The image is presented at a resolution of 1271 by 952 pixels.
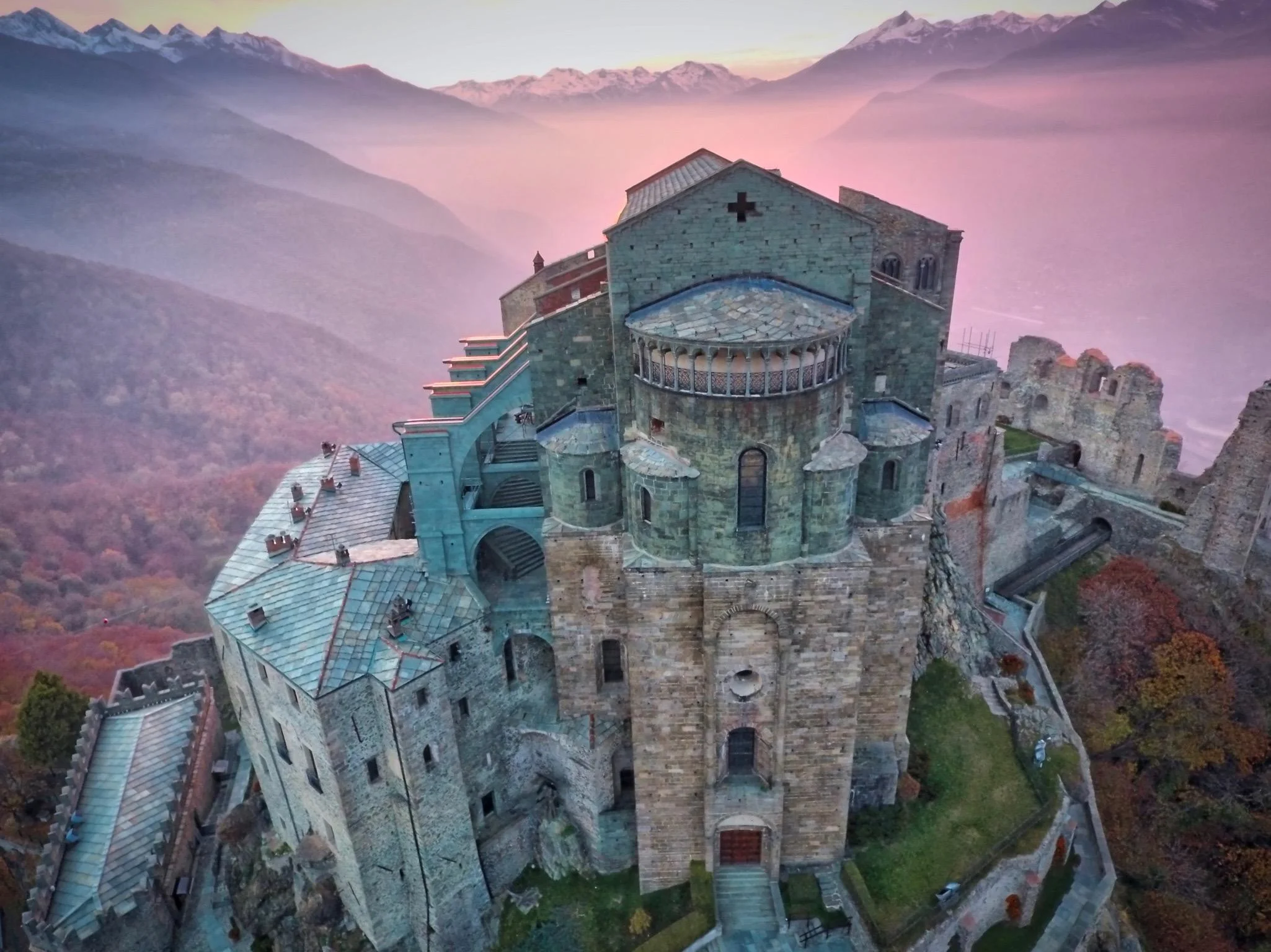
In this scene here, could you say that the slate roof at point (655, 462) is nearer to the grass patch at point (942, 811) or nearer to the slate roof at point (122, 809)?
the grass patch at point (942, 811)

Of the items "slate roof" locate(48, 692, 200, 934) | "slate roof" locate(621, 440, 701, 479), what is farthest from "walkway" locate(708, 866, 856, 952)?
"slate roof" locate(48, 692, 200, 934)

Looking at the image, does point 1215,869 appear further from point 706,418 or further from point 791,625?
point 706,418

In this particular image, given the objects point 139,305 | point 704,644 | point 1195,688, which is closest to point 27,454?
point 139,305

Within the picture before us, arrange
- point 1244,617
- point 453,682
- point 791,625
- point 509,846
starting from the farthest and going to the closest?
point 1244,617, point 509,846, point 453,682, point 791,625

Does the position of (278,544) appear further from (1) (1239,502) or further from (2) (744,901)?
(1) (1239,502)

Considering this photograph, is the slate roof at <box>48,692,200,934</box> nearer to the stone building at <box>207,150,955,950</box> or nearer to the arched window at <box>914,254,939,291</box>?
the stone building at <box>207,150,955,950</box>

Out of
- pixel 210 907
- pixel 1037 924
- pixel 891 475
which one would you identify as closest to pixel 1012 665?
pixel 1037 924
